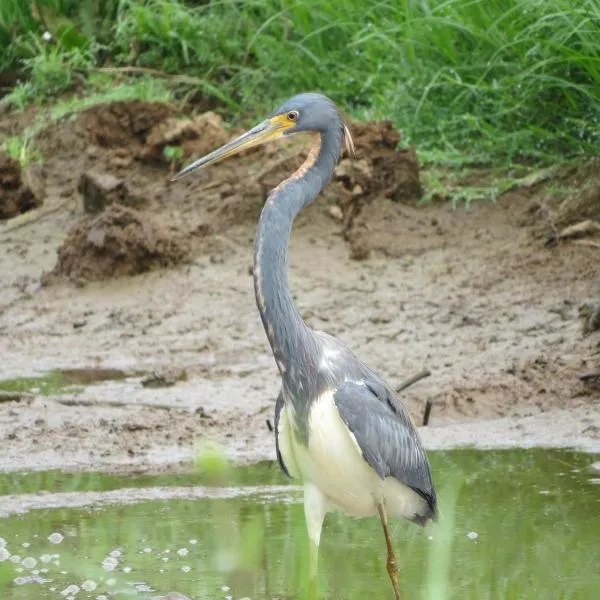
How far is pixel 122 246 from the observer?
9.61 metres

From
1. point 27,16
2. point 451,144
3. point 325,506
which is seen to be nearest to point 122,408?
point 325,506

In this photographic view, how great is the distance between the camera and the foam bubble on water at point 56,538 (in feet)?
18.8

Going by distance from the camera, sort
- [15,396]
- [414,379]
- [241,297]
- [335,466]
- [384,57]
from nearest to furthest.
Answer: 1. [335,466]
2. [414,379]
3. [15,396]
4. [241,297]
5. [384,57]

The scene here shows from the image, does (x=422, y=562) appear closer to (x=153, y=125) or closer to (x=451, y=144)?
(x=451, y=144)

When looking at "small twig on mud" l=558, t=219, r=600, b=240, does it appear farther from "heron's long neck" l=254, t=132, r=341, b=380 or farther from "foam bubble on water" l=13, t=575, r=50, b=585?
"foam bubble on water" l=13, t=575, r=50, b=585

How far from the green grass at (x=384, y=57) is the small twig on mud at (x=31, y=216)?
138 centimetres

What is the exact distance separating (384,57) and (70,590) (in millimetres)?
6048

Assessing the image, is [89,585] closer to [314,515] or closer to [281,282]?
[314,515]

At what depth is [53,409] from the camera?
7.46 metres

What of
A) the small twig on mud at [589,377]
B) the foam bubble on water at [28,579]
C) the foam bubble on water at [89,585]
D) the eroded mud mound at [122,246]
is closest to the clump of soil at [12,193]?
the eroded mud mound at [122,246]

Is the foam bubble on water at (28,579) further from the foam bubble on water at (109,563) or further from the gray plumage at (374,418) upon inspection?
the gray plumage at (374,418)

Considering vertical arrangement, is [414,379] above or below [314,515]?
below

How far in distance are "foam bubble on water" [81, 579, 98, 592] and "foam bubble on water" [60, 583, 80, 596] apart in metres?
0.02

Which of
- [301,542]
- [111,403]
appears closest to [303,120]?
[301,542]
